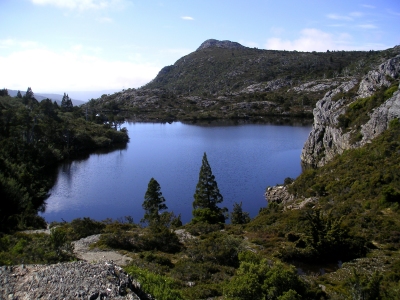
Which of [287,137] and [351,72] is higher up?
[351,72]

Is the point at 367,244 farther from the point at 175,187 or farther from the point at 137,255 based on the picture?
the point at 175,187

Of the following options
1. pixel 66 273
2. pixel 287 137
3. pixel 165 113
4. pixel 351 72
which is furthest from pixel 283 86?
pixel 66 273

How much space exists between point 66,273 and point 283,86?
184455 millimetres

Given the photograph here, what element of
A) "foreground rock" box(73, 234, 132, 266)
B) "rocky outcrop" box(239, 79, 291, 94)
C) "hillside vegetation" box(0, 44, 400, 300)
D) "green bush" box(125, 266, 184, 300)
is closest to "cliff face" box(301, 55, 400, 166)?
"hillside vegetation" box(0, 44, 400, 300)

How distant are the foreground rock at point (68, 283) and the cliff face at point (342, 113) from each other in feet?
131

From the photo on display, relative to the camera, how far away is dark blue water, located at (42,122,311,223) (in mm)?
49031

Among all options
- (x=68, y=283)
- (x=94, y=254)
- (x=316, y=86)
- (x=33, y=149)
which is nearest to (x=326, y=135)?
(x=94, y=254)

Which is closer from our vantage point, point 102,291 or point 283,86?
point 102,291

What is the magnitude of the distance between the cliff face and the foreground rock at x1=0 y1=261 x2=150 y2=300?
39900mm

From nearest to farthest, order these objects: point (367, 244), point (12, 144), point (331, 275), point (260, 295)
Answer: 1. point (260, 295)
2. point (331, 275)
3. point (367, 244)
4. point (12, 144)

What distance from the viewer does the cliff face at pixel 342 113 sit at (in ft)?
143

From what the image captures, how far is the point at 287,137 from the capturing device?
323ft

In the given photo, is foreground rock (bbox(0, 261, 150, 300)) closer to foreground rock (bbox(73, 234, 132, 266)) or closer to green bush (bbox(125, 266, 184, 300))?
green bush (bbox(125, 266, 184, 300))

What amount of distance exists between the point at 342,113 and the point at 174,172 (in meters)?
28.9
